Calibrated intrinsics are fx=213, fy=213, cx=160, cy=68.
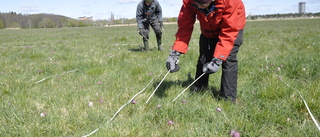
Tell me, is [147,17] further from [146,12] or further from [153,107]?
[153,107]

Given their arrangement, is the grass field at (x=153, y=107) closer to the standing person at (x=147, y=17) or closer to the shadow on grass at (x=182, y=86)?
the shadow on grass at (x=182, y=86)

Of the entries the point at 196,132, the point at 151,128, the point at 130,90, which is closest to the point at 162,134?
the point at 151,128

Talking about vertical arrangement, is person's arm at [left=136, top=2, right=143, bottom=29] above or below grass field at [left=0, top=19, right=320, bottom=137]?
above

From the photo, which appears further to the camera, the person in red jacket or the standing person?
the standing person

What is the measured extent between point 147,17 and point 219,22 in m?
6.14

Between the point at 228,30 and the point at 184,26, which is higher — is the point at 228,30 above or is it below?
below

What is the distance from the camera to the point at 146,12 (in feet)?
28.0

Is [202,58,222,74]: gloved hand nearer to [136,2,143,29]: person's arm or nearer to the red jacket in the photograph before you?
the red jacket

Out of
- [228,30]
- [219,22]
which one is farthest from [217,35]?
[228,30]

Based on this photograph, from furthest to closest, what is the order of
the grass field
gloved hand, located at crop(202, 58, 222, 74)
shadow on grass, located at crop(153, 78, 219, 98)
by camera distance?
shadow on grass, located at crop(153, 78, 219, 98)
gloved hand, located at crop(202, 58, 222, 74)
the grass field

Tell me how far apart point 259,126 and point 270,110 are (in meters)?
0.47

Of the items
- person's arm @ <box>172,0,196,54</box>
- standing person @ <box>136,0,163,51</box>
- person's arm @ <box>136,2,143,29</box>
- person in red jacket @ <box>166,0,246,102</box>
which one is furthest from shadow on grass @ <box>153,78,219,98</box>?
person's arm @ <box>136,2,143,29</box>

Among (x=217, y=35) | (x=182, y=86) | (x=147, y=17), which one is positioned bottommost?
(x=182, y=86)

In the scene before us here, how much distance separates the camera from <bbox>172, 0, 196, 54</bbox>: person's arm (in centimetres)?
317
